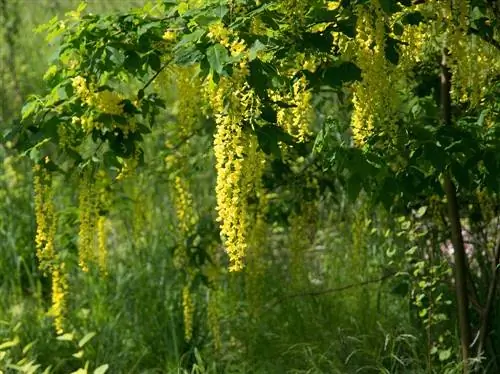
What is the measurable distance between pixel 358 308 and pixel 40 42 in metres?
6.27

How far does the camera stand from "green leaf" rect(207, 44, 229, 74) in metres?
2.60

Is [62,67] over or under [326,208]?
over

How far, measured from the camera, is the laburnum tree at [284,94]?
2807 millimetres

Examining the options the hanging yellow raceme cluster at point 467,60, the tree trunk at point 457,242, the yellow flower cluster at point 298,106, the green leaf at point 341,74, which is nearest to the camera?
the green leaf at point 341,74

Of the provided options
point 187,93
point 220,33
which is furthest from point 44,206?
point 220,33

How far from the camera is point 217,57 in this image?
2.62 m

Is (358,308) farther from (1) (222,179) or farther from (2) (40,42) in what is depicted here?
(2) (40,42)

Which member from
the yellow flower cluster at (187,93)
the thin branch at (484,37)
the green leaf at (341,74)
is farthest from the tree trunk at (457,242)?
the yellow flower cluster at (187,93)

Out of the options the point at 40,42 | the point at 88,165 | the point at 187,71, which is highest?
the point at 40,42

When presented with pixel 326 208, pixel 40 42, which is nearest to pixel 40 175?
pixel 326 208

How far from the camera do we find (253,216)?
457 cm

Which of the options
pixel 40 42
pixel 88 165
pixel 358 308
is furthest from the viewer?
pixel 40 42

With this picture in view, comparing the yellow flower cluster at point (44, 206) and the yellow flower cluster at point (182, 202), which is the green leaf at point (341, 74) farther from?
the yellow flower cluster at point (182, 202)

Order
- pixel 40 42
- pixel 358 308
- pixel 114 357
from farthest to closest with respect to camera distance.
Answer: pixel 40 42 → pixel 358 308 → pixel 114 357
